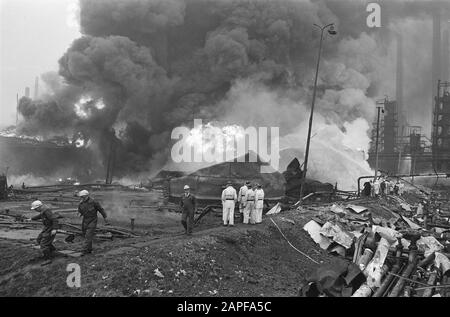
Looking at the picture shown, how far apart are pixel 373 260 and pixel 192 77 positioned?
39169 mm

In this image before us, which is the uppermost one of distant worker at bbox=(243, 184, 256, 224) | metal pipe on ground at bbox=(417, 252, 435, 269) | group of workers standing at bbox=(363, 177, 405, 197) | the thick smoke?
the thick smoke

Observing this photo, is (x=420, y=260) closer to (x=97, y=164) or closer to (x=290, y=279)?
(x=290, y=279)

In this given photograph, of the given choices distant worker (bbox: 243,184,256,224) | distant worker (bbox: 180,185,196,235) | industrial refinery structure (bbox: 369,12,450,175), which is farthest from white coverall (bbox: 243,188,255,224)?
industrial refinery structure (bbox: 369,12,450,175)

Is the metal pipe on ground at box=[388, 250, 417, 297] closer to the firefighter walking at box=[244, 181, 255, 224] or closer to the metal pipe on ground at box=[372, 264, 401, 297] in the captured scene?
the metal pipe on ground at box=[372, 264, 401, 297]

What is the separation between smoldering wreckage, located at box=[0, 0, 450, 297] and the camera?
30.6 ft

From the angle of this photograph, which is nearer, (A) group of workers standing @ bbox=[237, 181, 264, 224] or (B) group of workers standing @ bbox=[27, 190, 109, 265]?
(B) group of workers standing @ bbox=[27, 190, 109, 265]

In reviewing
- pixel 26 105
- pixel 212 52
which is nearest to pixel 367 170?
pixel 212 52

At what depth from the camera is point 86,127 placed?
4219cm

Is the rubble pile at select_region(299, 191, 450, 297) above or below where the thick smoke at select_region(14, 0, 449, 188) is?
below

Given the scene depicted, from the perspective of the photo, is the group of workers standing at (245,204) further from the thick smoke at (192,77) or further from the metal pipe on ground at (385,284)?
the thick smoke at (192,77)

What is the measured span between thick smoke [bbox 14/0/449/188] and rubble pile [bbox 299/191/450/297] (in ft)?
80.3

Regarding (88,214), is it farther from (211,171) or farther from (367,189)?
(367,189)

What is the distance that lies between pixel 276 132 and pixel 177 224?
27412mm

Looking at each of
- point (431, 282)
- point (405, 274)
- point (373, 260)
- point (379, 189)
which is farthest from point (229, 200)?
point (379, 189)
